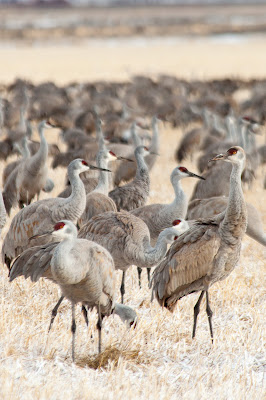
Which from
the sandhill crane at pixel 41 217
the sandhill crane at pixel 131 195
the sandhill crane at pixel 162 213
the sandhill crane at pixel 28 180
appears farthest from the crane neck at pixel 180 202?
the sandhill crane at pixel 28 180

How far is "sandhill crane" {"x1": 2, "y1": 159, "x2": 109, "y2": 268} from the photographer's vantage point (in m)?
6.11

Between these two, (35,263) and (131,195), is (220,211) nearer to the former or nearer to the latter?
(131,195)

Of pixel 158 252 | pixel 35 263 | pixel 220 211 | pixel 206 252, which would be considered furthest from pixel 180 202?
pixel 35 263

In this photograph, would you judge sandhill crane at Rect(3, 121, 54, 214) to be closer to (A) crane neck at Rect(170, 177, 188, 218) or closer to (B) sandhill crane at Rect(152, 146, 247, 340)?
(A) crane neck at Rect(170, 177, 188, 218)

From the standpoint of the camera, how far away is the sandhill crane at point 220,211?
6.61 metres

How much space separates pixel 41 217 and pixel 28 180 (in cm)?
251

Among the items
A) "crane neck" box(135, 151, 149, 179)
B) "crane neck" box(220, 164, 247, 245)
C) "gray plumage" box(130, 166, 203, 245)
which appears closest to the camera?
"crane neck" box(220, 164, 247, 245)

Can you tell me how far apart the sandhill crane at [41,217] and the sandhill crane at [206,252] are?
51.1 inches

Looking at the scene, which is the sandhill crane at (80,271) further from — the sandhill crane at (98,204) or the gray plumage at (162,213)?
the sandhill crane at (98,204)

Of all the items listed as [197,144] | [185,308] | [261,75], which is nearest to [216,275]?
[185,308]

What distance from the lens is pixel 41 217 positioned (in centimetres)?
615

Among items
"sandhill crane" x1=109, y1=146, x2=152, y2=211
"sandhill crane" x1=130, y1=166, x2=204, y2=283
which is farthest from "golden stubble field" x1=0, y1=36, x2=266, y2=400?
"sandhill crane" x1=109, y1=146, x2=152, y2=211

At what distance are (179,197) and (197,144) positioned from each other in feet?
20.3

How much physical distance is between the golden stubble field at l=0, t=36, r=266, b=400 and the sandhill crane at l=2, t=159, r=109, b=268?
29cm
